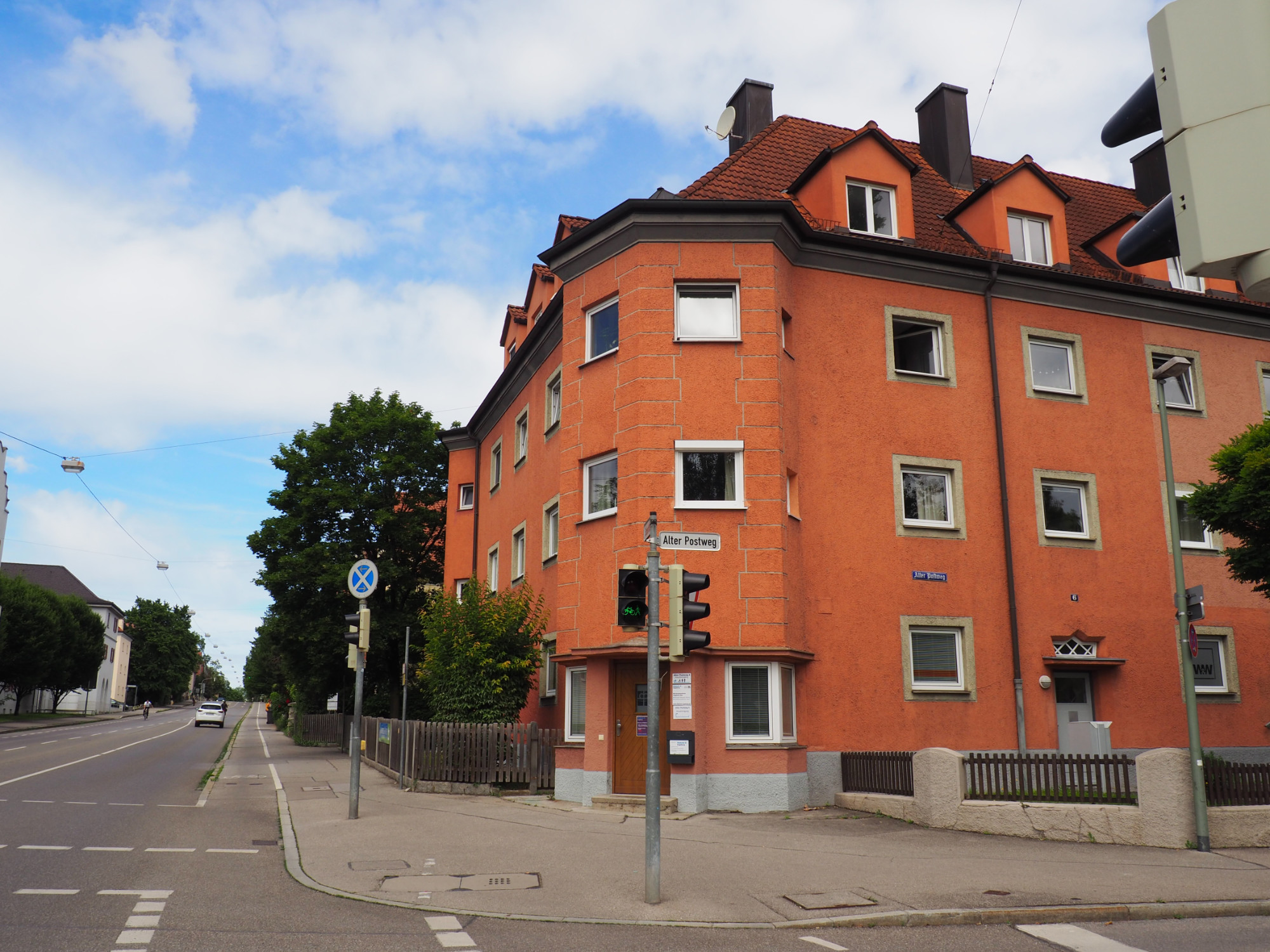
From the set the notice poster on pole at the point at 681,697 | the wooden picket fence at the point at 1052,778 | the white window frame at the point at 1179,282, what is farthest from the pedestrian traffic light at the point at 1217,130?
the white window frame at the point at 1179,282

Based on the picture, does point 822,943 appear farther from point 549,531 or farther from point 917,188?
point 917,188

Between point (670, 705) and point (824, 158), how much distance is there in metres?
11.4

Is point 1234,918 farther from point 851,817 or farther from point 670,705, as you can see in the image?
point 670,705

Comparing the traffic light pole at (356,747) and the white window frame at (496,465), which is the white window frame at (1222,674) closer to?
the traffic light pole at (356,747)

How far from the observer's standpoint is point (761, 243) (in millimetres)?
18750

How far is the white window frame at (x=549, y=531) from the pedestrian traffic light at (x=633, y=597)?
43.5ft

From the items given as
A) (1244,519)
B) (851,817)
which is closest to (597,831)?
(851,817)

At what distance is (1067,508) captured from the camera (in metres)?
20.9

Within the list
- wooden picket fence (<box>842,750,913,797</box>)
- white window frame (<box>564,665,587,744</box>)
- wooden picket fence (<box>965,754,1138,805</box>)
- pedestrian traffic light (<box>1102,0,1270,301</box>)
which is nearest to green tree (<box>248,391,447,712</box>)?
white window frame (<box>564,665,587,744</box>)

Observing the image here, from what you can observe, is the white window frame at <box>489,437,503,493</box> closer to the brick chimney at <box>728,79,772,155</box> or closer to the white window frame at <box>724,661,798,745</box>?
the brick chimney at <box>728,79,772,155</box>

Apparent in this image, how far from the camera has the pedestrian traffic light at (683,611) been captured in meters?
9.32

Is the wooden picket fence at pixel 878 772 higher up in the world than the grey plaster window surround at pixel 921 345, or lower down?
lower down

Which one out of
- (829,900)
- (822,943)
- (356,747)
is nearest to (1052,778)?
(829,900)

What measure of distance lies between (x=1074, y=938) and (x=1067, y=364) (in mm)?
15996
